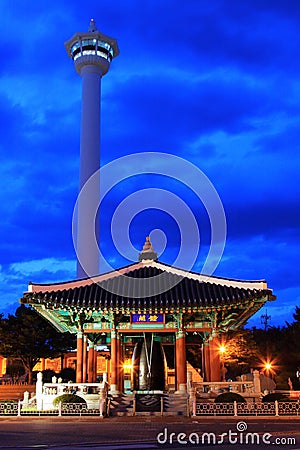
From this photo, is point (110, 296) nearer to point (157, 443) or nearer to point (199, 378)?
point (157, 443)

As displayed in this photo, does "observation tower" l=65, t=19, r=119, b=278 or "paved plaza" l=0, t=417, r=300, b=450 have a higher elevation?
"observation tower" l=65, t=19, r=119, b=278

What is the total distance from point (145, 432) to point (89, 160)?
6464cm

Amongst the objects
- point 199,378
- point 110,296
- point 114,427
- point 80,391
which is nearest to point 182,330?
point 110,296

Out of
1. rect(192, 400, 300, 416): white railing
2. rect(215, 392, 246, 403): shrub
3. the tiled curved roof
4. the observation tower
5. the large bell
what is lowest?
rect(192, 400, 300, 416): white railing

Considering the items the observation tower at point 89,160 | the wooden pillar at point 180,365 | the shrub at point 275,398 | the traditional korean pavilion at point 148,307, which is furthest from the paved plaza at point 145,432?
the observation tower at point 89,160

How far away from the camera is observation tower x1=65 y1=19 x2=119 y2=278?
79.3 metres

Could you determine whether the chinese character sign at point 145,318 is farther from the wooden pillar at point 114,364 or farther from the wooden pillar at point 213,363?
the wooden pillar at point 213,363

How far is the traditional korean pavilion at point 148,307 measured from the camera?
2981 centimetres

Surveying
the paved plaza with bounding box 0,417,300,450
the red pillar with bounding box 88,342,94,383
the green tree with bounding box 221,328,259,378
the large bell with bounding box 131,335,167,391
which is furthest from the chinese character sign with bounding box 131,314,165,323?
the green tree with bounding box 221,328,259,378

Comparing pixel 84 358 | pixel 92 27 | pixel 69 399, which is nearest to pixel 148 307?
pixel 84 358

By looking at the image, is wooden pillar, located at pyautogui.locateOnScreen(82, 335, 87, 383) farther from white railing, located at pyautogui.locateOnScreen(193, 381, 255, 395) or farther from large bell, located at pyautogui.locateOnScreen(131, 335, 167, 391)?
white railing, located at pyautogui.locateOnScreen(193, 381, 255, 395)

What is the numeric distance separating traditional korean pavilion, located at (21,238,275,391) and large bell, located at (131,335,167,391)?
85 cm

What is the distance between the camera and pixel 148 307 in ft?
98.1

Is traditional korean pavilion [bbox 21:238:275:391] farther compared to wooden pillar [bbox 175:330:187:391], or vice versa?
wooden pillar [bbox 175:330:187:391]
